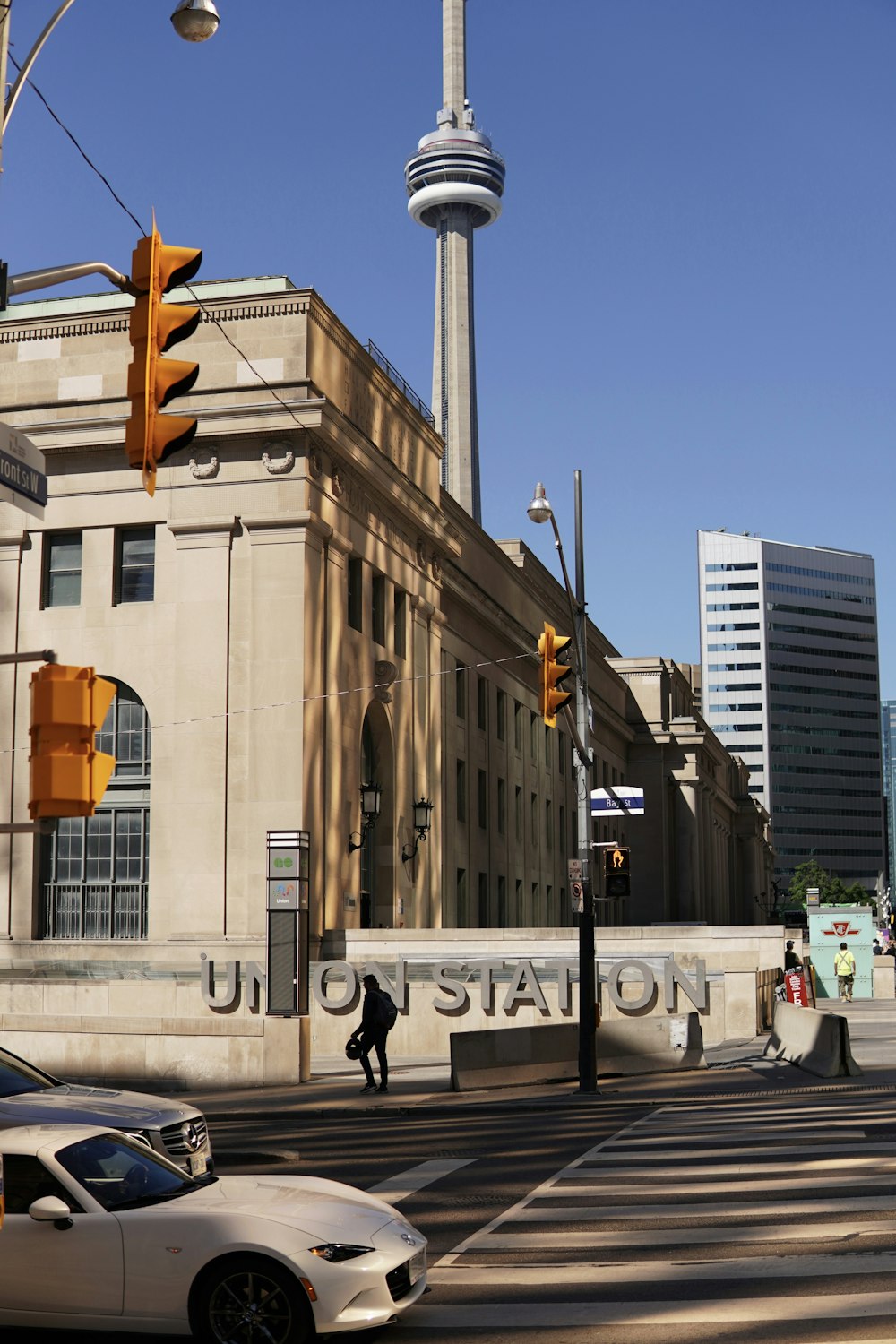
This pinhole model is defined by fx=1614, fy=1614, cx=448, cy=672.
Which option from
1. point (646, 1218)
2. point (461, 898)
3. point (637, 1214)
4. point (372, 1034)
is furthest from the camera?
point (461, 898)

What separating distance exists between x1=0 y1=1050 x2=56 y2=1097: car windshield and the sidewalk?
895cm

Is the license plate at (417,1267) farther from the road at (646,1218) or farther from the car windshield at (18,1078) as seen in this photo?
the car windshield at (18,1078)

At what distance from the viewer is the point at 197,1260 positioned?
29.6ft

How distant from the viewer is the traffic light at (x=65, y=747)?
844 centimetres

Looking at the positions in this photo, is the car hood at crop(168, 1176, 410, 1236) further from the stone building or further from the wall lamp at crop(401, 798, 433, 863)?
the wall lamp at crop(401, 798, 433, 863)

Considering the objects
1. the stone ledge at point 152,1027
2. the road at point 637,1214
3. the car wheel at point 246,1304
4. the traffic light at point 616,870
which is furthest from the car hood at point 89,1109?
the traffic light at point 616,870

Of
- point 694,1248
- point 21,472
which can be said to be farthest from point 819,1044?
point 21,472

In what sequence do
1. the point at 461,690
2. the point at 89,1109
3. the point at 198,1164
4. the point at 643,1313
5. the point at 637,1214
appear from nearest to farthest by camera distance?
the point at 643,1313 → the point at 89,1109 → the point at 637,1214 → the point at 198,1164 → the point at 461,690

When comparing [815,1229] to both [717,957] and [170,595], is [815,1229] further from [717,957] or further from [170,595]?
[170,595]

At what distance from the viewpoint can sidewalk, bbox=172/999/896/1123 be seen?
24188 mm

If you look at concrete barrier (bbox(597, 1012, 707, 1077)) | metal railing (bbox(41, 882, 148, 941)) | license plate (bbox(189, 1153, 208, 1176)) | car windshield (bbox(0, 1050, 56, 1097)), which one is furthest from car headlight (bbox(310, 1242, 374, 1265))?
metal railing (bbox(41, 882, 148, 941))

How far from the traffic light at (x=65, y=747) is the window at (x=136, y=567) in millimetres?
31187

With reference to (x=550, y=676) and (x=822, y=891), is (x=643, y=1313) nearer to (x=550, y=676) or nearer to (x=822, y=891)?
(x=550, y=676)

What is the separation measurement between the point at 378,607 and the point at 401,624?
2.06 m
